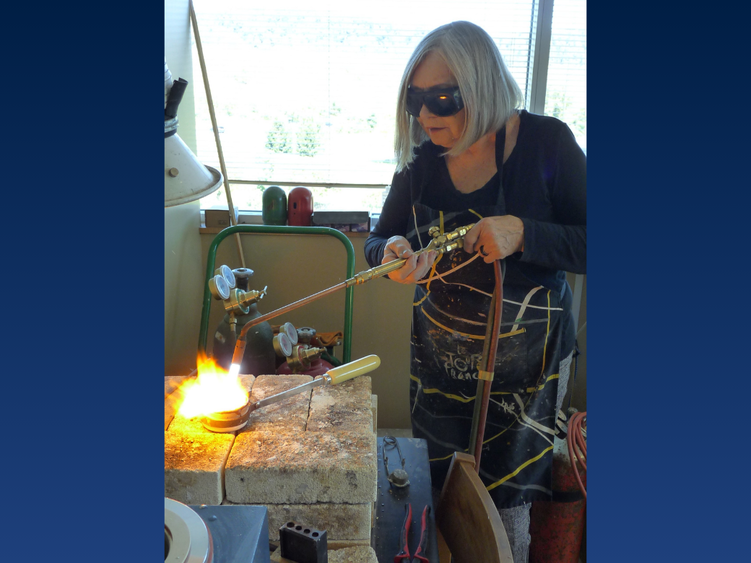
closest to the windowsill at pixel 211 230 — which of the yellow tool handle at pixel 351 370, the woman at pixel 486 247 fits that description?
the woman at pixel 486 247

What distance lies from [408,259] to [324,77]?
4.83 feet

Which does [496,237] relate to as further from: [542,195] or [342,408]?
[342,408]

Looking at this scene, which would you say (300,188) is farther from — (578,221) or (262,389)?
(578,221)

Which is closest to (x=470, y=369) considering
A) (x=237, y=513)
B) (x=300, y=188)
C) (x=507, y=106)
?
(x=507, y=106)

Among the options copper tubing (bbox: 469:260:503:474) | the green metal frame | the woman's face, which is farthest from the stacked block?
the green metal frame

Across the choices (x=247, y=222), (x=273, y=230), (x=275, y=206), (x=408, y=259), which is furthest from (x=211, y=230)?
(x=408, y=259)

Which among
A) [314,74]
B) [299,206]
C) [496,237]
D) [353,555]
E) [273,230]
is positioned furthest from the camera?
[314,74]

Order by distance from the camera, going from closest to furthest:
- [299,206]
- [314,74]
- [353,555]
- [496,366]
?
[353,555], [496,366], [299,206], [314,74]

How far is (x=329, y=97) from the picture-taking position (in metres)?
1.99

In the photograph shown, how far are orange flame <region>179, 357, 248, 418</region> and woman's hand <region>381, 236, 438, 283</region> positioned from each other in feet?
0.88

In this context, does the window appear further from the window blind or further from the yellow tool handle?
the yellow tool handle

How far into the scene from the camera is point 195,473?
25.1 inches

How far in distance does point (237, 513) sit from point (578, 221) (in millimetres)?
604

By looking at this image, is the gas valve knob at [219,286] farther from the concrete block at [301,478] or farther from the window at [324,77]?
the window at [324,77]
